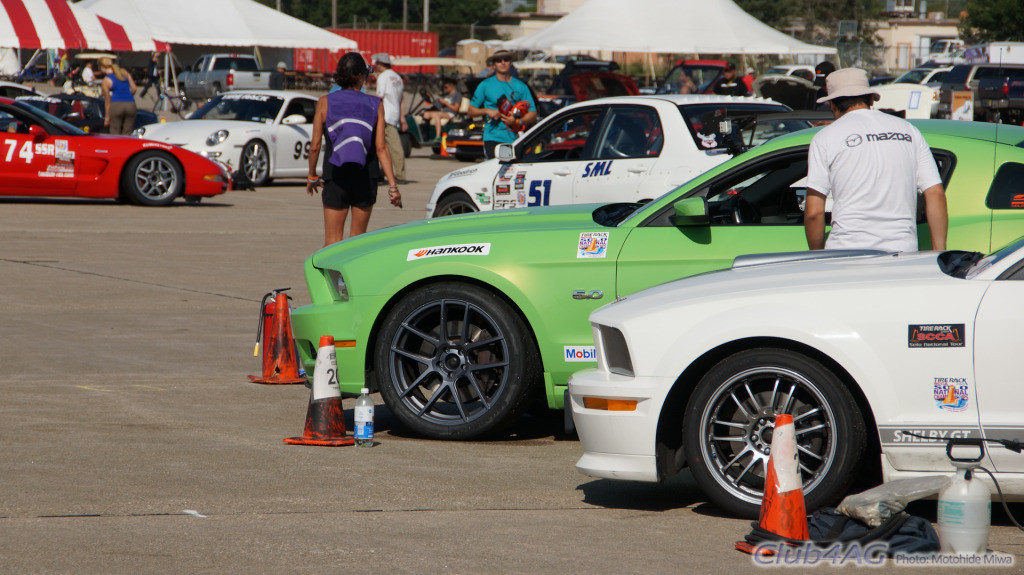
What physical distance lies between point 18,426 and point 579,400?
303 centimetres

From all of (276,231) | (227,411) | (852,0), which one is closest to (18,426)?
(227,411)

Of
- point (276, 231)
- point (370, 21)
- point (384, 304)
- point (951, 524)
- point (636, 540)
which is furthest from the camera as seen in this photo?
point (370, 21)

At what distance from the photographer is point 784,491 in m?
4.15

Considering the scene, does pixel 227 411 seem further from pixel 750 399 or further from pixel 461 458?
pixel 750 399

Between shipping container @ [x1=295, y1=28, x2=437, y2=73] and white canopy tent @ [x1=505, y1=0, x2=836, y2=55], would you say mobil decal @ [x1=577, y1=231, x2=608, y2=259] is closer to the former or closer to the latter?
white canopy tent @ [x1=505, y1=0, x2=836, y2=55]

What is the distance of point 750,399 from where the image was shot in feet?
15.1

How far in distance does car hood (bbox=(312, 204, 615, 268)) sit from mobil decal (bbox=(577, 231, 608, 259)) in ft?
0.25

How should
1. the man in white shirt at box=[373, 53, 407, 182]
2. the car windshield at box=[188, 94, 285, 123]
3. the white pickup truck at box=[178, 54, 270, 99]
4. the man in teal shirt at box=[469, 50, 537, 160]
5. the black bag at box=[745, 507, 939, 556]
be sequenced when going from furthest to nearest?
the white pickup truck at box=[178, 54, 270, 99], the car windshield at box=[188, 94, 285, 123], the man in white shirt at box=[373, 53, 407, 182], the man in teal shirt at box=[469, 50, 537, 160], the black bag at box=[745, 507, 939, 556]

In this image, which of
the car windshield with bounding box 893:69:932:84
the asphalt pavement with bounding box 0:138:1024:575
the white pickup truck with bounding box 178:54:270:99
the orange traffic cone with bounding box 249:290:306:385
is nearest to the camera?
the asphalt pavement with bounding box 0:138:1024:575

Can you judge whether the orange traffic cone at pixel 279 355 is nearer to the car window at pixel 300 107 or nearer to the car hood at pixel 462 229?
the car hood at pixel 462 229

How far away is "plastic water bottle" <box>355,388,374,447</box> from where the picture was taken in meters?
5.86

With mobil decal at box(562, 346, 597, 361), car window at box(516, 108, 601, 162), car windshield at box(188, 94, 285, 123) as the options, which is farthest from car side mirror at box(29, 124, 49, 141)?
mobil decal at box(562, 346, 597, 361)

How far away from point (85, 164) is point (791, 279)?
45.2 feet

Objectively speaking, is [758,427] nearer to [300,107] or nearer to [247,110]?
[247,110]
